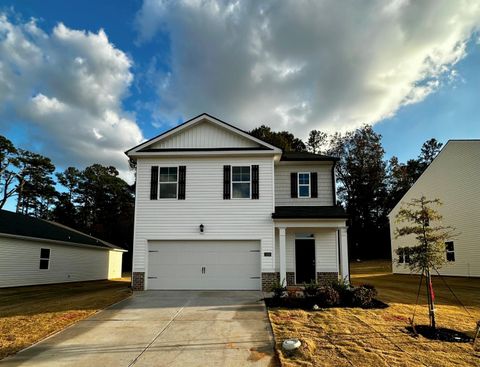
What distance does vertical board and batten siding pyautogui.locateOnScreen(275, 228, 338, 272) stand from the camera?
15430 millimetres

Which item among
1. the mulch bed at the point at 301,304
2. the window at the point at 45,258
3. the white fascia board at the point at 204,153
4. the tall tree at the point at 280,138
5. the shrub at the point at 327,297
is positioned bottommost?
the mulch bed at the point at 301,304

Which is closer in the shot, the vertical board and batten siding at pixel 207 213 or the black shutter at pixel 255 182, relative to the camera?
the vertical board and batten siding at pixel 207 213

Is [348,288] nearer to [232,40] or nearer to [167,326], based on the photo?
[167,326]

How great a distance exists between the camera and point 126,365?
598 cm

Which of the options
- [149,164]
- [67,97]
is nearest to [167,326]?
[149,164]

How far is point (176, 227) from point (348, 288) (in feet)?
24.0

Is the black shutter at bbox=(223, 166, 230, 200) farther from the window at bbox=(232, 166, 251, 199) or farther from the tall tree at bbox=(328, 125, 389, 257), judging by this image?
the tall tree at bbox=(328, 125, 389, 257)

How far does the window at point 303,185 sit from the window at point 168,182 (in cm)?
599

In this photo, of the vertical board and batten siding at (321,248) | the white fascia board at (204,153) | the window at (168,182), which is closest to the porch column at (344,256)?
the vertical board and batten siding at (321,248)

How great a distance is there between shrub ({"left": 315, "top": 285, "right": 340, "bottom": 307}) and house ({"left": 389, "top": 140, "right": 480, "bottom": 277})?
1339 cm

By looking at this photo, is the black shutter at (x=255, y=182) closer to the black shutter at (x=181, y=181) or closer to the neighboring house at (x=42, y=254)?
the black shutter at (x=181, y=181)

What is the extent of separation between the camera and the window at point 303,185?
1645 centimetres

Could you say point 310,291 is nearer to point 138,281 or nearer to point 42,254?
point 138,281

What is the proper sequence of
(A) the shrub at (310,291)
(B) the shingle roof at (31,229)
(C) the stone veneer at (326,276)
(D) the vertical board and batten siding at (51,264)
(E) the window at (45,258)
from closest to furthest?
(A) the shrub at (310,291) < (C) the stone veneer at (326,276) < (D) the vertical board and batten siding at (51,264) < (B) the shingle roof at (31,229) < (E) the window at (45,258)
